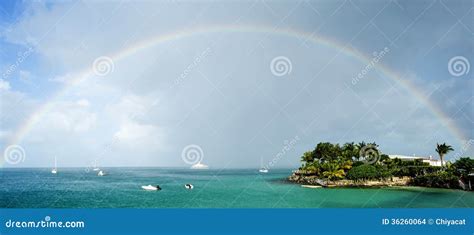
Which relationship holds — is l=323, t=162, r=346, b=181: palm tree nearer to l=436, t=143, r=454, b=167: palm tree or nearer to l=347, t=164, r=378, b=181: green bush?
l=347, t=164, r=378, b=181: green bush

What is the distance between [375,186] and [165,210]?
17580 mm

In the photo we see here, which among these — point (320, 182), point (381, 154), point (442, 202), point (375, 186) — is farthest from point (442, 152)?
point (442, 202)

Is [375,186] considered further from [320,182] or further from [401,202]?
[401,202]

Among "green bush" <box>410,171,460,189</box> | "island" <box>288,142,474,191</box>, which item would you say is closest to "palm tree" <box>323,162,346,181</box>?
"island" <box>288,142,474,191</box>

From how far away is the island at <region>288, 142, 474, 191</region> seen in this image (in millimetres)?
23469

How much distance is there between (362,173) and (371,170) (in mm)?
578

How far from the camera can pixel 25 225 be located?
10344 mm

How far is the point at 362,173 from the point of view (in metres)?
26.6

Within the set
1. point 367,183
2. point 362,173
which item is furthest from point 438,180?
point 362,173

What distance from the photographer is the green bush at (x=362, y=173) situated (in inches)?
1036

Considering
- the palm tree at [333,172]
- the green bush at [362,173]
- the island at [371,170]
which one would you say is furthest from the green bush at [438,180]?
the palm tree at [333,172]

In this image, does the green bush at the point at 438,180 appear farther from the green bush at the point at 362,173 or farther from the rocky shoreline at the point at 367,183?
the green bush at the point at 362,173

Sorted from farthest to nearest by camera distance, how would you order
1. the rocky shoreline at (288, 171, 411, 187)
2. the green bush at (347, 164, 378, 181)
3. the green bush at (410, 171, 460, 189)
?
the green bush at (347, 164, 378, 181), the rocky shoreline at (288, 171, 411, 187), the green bush at (410, 171, 460, 189)

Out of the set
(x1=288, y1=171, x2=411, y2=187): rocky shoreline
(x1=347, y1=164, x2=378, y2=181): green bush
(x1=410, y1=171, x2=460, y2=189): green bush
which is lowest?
(x1=410, y1=171, x2=460, y2=189): green bush
